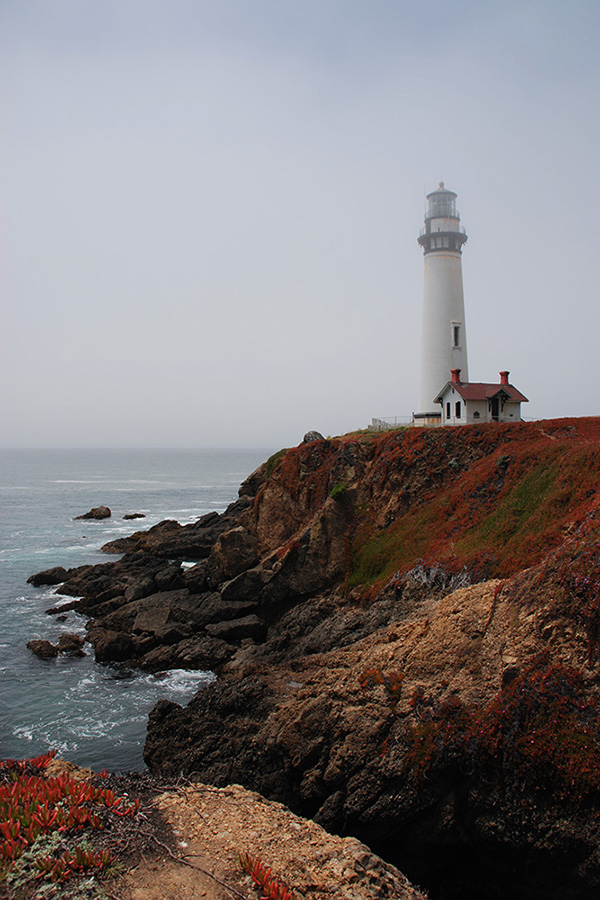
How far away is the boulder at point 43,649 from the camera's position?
27.1 meters

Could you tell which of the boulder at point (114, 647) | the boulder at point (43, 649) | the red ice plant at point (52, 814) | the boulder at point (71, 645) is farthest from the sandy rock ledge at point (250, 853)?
the boulder at point (43, 649)

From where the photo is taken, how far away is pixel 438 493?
27.6m

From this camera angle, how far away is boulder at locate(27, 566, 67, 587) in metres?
40.8

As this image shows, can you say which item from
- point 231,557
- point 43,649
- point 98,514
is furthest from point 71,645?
point 98,514

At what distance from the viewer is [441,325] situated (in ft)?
139

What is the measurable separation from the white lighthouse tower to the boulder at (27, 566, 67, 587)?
92.1ft

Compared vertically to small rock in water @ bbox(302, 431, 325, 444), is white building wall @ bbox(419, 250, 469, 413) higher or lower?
higher

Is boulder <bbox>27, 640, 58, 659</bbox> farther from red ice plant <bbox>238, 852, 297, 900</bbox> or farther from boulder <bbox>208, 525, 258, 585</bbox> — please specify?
red ice plant <bbox>238, 852, 297, 900</bbox>

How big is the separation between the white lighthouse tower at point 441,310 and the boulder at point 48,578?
28.1m

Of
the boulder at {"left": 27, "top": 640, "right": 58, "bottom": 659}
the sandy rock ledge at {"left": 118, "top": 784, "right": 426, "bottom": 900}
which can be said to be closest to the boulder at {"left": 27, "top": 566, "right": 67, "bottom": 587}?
the boulder at {"left": 27, "top": 640, "right": 58, "bottom": 659}

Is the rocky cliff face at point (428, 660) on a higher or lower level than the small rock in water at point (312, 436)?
lower

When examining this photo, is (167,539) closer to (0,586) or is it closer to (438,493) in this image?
(0,586)

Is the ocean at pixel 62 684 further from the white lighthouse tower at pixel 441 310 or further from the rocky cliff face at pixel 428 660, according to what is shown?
the white lighthouse tower at pixel 441 310

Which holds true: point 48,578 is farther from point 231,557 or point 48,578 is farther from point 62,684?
point 62,684
